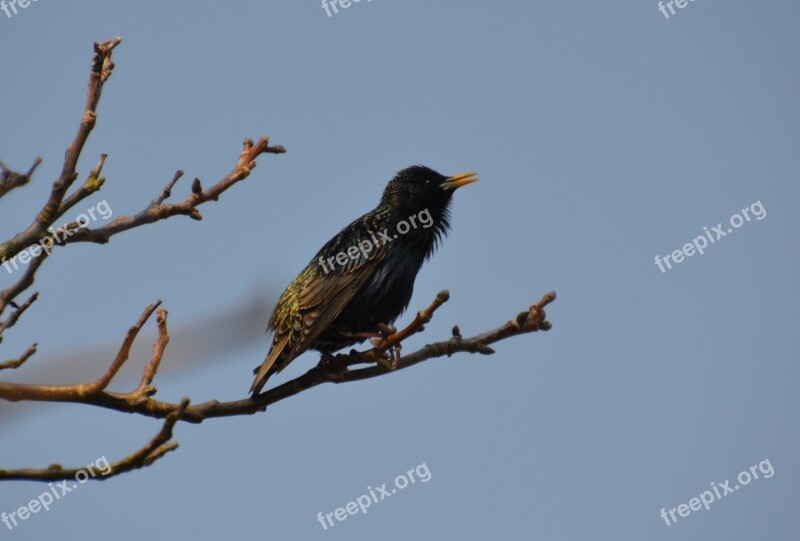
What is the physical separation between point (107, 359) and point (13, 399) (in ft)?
1.44

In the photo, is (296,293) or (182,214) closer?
(182,214)

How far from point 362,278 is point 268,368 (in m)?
1.16

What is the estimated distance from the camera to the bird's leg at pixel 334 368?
5062mm

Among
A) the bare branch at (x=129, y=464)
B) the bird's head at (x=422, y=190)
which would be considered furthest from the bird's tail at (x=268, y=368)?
the bare branch at (x=129, y=464)

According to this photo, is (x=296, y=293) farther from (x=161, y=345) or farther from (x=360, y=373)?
(x=161, y=345)

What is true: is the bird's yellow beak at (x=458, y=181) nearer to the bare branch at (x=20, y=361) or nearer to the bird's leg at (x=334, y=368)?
the bird's leg at (x=334, y=368)

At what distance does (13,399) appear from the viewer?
3.18 metres

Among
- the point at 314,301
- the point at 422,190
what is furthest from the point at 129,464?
the point at 422,190

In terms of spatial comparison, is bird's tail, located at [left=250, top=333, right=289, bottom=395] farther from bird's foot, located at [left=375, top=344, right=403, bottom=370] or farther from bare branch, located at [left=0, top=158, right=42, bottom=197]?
bare branch, located at [left=0, top=158, right=42, bottom=197]

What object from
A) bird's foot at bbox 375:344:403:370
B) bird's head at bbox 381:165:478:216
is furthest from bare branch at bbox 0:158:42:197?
bird's head at bbox 381:165:478:216

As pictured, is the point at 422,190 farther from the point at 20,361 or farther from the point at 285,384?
the point at 20,361

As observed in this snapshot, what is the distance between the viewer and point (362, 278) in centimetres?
678

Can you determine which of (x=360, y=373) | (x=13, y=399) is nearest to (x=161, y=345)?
A: (x=13, y=399)

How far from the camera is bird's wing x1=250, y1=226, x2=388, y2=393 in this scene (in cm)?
628
